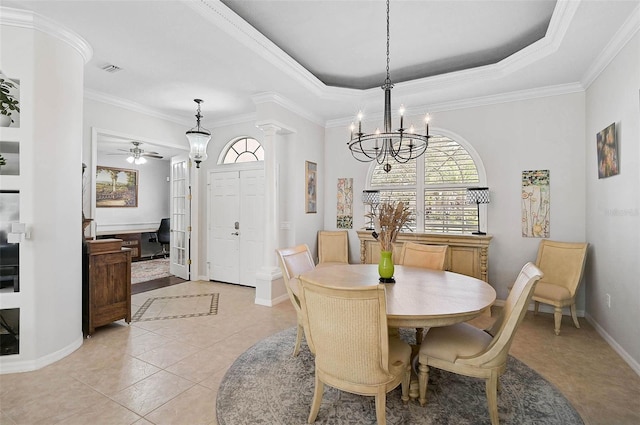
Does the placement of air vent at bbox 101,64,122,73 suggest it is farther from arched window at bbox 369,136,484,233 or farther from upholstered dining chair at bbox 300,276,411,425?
arched window at bbox 369,136,484,233

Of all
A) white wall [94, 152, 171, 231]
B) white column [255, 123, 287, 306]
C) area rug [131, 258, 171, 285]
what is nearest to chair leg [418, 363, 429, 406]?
white column [255, 123, 287, 306]

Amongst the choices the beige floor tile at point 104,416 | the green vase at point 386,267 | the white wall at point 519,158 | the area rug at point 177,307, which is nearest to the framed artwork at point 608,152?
the white wall at point 519,158

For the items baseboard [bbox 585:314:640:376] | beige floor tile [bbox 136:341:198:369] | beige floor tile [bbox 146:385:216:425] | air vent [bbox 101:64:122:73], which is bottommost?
beige floor tile [bbox 146:385:216:425]

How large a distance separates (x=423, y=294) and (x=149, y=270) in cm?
625

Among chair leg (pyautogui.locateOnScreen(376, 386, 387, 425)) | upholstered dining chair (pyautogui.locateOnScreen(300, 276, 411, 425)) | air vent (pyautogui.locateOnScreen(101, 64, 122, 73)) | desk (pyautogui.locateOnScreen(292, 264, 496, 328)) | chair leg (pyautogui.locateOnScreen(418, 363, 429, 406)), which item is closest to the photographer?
upholstered dining chair (pyautogui.locateOnScreen(300, 276, 411, 425))

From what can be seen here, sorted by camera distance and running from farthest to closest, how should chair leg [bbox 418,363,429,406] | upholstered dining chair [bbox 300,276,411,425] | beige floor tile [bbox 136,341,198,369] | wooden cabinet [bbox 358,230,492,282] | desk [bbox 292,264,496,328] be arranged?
wooden cabinet [bbox 358,230,492,282] < beige floor tile [bbox 136,341,198,369] < chair leg [bbox 418,363,429,406] < desk [bbox 292,264,496,328] < upholstered dining chair [bbox 300,276,411,425]

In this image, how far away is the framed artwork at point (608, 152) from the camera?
2.90m

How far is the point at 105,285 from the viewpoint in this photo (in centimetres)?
334

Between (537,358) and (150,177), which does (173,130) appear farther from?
(537,358)

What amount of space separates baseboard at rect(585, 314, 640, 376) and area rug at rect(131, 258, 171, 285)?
21.6ft

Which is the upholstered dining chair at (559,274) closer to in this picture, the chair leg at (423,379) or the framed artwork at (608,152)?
the framed artwork at (608,152)

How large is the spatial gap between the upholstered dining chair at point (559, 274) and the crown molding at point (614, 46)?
1855 mm

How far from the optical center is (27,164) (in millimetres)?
2555

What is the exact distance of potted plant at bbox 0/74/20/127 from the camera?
8.45ft
